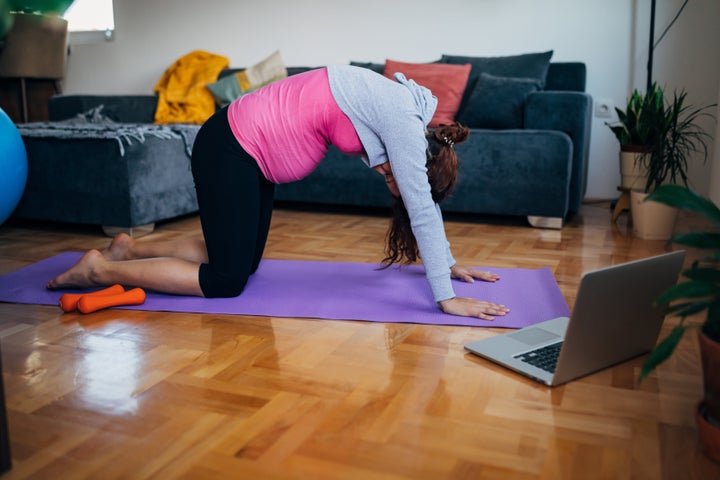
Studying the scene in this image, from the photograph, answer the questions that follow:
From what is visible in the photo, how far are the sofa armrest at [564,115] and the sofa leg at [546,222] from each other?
0.28 metres

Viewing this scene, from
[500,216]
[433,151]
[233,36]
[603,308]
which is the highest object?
[233,36]

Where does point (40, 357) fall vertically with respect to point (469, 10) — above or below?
below

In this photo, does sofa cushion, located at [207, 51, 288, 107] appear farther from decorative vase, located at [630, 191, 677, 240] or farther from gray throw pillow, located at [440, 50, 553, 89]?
decorative vase, located at [630, 191, 677, 240]

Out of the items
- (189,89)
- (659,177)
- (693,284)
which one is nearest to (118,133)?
(189,89)

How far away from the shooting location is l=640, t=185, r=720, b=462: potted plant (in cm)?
103

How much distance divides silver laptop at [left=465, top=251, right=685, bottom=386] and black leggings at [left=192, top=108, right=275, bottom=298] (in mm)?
730

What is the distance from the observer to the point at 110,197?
2.96 meters

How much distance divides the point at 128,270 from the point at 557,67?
266 cm

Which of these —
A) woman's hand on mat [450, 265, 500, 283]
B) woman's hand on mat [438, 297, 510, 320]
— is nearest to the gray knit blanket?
woman's hand on mat [450, 265, 500, 283]

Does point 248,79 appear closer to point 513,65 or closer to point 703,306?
point 513,65

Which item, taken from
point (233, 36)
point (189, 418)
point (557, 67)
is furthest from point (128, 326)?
point (233, 36)

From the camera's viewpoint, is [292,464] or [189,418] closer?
[292,464]

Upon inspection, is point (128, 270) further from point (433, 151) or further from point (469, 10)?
point (469, 10)

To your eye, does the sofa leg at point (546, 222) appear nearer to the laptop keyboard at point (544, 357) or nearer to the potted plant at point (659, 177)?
the potted plant at point (659, 177)
